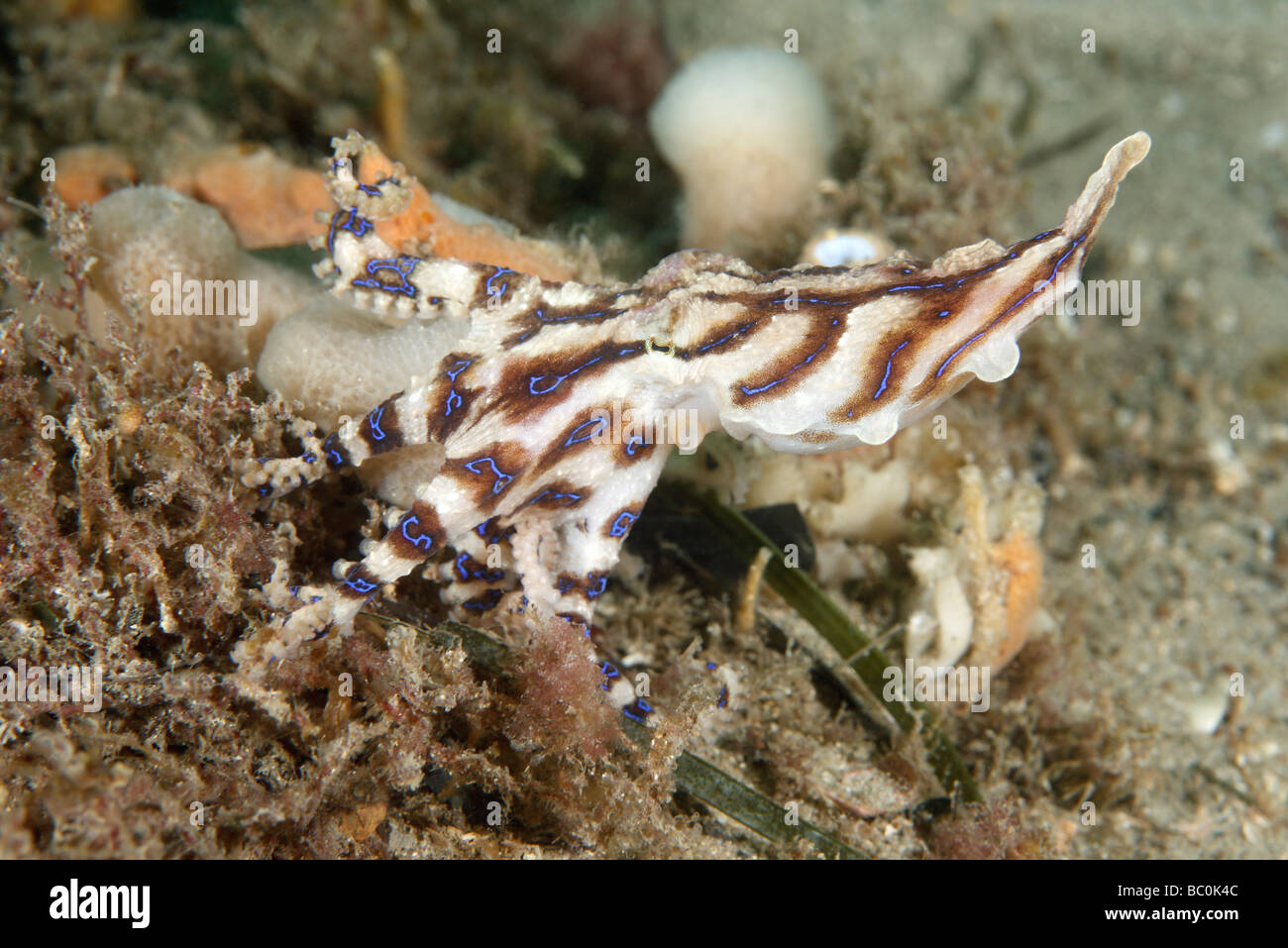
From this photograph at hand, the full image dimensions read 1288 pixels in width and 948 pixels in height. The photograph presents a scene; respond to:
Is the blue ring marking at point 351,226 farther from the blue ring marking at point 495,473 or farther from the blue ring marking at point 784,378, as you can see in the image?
the blue ring marking at point 784,378

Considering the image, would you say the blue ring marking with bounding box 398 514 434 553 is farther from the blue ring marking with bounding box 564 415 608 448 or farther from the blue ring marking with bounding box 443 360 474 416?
the blue ring marking with bounding box 564 415 608 448

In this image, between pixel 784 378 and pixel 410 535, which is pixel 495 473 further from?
pixel 784 378

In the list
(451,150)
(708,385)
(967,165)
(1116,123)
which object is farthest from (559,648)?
(1116,123)

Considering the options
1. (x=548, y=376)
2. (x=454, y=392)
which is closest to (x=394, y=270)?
(x=454, y=392)

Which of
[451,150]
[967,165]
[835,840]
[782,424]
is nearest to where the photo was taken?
[782,424]

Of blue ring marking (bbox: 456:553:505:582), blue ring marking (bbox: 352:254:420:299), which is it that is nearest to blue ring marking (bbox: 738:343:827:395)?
blue ring marking (bbox: 456:553:505:582)

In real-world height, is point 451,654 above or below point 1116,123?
below
